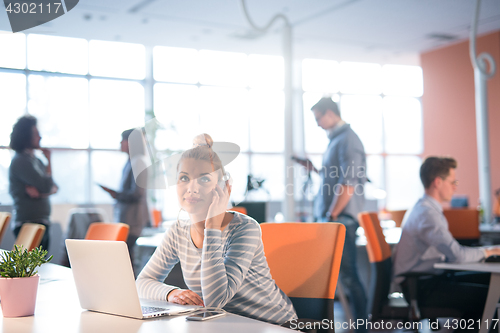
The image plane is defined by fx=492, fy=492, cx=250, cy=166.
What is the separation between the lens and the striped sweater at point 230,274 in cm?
127

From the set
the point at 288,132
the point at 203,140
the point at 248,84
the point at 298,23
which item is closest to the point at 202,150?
the point at 203,140

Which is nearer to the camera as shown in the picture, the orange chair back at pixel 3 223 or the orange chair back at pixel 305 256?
the orange chair back at pixel 305 256

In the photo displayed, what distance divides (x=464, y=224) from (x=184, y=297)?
248cm

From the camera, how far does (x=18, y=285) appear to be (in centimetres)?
112

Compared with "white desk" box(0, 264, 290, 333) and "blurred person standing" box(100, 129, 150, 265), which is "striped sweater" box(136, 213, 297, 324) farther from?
"blurred person standing" box(100, 129, 150, 265)

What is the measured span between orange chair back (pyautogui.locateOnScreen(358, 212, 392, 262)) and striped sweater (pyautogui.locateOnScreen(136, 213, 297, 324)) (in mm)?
1085

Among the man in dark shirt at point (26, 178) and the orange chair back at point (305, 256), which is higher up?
the man in dark shirt at point (26, 178)

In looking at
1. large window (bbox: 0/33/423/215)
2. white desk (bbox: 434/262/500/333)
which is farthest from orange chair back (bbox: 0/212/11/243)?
large window (bbox: 0/33/423/215)

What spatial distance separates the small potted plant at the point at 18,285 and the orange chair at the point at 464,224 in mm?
2685

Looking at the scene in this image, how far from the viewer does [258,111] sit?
29.3 feet

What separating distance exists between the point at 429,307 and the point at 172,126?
69.7 inches

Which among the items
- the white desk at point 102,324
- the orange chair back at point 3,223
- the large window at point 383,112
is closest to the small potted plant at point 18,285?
the white desk at point 102,324

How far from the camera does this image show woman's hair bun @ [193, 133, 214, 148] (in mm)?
1172

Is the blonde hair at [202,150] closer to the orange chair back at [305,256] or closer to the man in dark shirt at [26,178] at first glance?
the orange chair back at [305,256]
